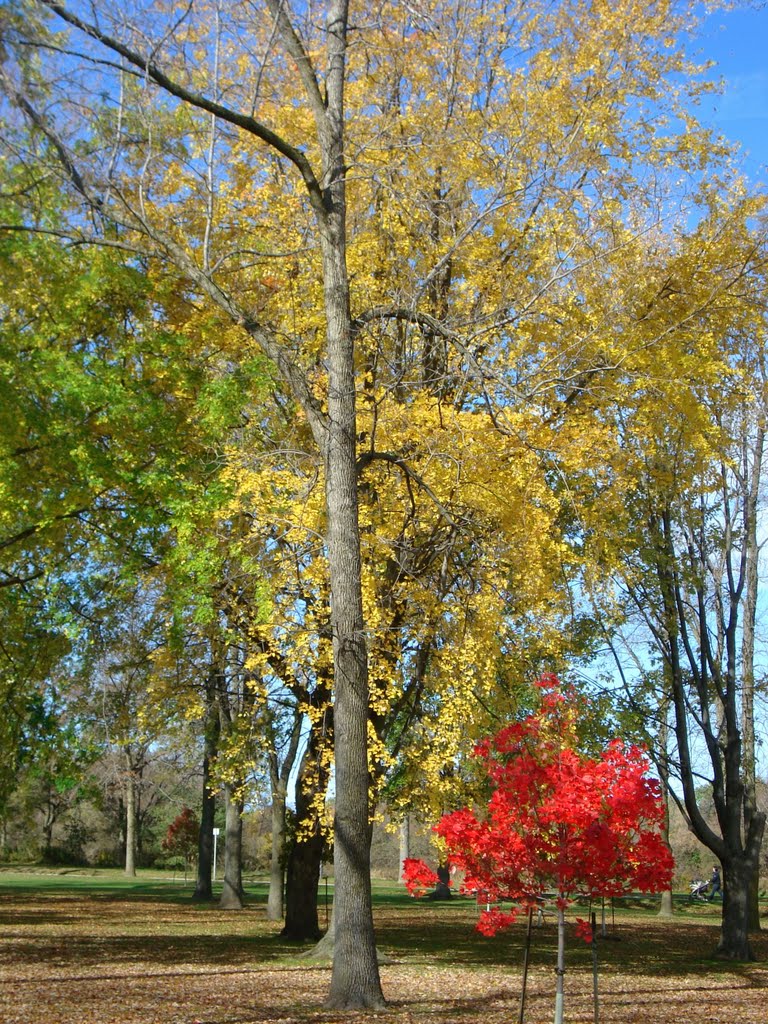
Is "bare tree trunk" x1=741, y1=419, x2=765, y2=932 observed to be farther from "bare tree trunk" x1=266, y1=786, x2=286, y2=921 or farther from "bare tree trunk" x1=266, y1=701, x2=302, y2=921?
"bare tree trunk" x1=266, y1=786, x2=286, y2=921

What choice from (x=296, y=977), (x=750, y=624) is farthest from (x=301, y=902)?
(x=750, y=624)

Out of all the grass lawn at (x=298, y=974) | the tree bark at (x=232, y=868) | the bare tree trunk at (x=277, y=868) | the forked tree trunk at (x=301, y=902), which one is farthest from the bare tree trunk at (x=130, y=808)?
the forked tree trunk at (x=301, y=902)

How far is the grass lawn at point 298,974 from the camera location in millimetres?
8656

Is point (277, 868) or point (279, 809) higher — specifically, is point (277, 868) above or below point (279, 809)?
below

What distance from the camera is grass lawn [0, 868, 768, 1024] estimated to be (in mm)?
8656

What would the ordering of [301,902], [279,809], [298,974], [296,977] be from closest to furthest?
1. [296,977]
2. [298,974]
3. [301,902]
4. [279,809]

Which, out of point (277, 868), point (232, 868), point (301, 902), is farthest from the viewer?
point (232, 868)

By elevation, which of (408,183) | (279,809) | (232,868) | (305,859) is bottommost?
(232,868)

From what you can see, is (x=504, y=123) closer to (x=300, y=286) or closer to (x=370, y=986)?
(x=300, y=286)

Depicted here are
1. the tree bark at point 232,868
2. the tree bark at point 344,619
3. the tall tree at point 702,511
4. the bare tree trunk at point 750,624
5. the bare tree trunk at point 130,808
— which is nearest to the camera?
the tree bark at point 344,619

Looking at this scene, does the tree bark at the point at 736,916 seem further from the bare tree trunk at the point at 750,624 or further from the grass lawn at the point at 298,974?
the bare tree trunk at the point at 750,624

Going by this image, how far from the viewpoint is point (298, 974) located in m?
11.5

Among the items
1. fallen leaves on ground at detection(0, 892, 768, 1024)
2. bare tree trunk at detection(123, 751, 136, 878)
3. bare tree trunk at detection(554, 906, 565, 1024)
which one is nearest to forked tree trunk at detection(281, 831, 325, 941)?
fallen leaves on ground at detection(0, 892, 768, 1024)

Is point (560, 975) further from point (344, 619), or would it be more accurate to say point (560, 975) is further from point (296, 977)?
point (296, 977)
